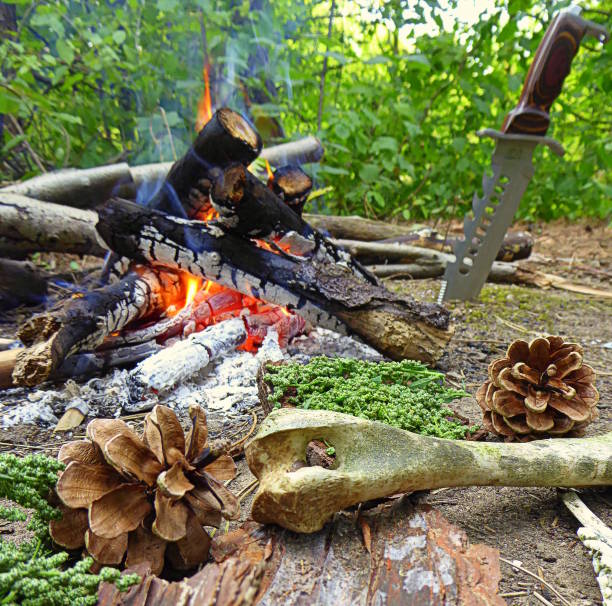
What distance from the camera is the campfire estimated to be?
7.39 feet

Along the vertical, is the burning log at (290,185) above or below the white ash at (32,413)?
above

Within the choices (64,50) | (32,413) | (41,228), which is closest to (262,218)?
(32,413)

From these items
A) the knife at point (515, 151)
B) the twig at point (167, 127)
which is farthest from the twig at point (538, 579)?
the twig at point (167, 127)

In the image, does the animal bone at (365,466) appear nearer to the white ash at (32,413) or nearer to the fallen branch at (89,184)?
the white ash at (32,413)

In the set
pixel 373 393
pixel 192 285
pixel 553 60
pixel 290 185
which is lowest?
pixel 192 285

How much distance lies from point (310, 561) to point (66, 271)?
3.79m

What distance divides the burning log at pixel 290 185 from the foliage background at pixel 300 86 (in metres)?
1.69

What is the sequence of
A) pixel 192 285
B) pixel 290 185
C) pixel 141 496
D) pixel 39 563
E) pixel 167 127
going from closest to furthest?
pixel 39 563 < pixel 141 496 < pixel 290 185 < pixel 192 285 < pixel 167 127

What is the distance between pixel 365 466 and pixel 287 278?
4.97ft

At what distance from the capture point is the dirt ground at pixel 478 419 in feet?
3.59

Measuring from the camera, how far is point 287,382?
1.64 metres

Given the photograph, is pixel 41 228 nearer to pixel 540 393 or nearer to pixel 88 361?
pixel 88 361

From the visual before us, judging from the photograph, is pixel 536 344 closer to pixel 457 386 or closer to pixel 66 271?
pixel 457 386

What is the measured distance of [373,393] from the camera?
164cm
